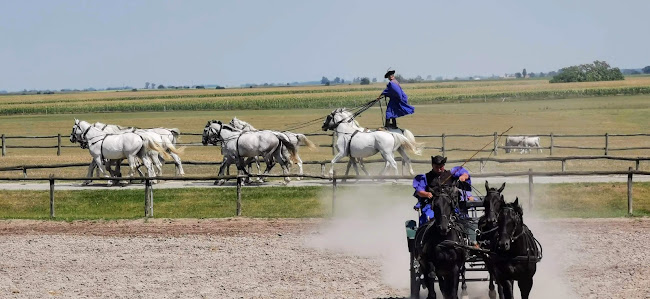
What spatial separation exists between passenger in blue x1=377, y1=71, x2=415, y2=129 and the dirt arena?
119 inches

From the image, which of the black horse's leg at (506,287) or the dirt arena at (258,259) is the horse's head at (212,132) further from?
the black horse's leg at (506,287)

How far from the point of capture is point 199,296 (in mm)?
13539

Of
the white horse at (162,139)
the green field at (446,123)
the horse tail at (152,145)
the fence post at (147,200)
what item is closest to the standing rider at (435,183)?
the green field at (446,123)

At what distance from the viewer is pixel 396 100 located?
2308cm

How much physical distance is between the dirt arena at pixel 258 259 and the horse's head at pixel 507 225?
2518 millimetres

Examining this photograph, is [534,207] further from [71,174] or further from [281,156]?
[71,174]

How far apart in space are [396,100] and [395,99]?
0.19 ft

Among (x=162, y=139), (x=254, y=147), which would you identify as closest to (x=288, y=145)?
(x=254, y=147)

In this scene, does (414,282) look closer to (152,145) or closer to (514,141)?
(152,145)

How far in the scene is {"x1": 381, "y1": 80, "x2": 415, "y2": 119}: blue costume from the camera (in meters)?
22.5

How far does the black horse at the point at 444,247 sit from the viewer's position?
11391 mm

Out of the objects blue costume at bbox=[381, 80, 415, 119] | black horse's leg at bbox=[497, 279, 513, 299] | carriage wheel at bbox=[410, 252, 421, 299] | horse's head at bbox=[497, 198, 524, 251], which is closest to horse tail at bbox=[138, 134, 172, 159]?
blue costume at bbox=[381, 80, 415, 119]

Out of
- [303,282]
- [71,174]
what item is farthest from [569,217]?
[71,174]

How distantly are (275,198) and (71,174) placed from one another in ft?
33.2
